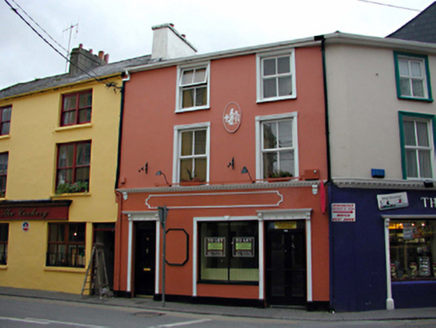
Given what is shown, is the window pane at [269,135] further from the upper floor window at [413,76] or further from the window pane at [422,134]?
the window pane at [422,134]

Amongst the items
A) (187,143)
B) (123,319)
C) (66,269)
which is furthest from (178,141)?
(66,269)

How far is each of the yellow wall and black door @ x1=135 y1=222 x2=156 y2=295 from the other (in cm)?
138

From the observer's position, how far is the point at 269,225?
43.6 ft

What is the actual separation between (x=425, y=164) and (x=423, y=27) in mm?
7378

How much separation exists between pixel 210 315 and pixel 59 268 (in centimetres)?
736

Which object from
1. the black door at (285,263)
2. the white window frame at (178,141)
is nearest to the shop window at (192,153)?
the white window frame at (178,141)

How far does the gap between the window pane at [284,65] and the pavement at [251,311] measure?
753 centimetres

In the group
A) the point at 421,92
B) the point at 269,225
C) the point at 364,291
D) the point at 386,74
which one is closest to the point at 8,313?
the point at 269,225

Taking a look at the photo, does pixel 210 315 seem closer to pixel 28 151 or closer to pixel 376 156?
pixel 376 156

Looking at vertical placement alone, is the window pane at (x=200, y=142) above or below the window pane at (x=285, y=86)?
below

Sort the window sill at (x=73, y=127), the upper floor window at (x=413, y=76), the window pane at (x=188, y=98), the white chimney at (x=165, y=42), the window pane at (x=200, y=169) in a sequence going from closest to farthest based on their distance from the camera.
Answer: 1. the upper floor window at (x=413, y=76)
2. the window pane at (x=200, y=169)
3. the window pane at (x=188, y=98)
4. the window sill at (x=73, y=127)
5. the white chimney at (x=165, y=42)

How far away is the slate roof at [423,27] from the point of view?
57.1 feet

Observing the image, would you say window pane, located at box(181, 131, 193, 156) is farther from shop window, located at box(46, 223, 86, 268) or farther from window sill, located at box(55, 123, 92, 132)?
shop window, located at box(46, 223, 86, 268)

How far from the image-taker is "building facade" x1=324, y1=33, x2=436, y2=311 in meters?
12.2
